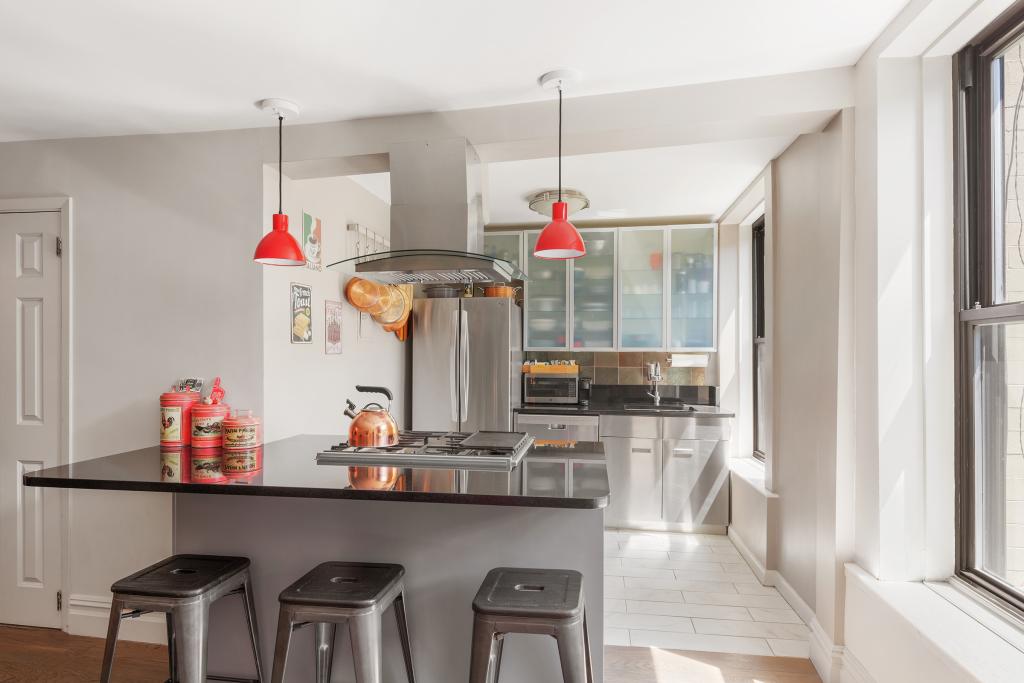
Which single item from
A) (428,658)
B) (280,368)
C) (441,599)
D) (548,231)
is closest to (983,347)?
(548,231)

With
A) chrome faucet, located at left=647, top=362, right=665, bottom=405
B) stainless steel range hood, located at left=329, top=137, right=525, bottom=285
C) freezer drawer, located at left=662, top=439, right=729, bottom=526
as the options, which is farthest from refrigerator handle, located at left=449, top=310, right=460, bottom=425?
stainless steel range hood, located at left=329, top=137, right=525, bottom=285

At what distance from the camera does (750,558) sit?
12.1 ft

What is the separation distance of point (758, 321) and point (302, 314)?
3348 mm

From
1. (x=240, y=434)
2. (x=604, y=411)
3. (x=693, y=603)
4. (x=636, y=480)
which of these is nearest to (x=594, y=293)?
(x=604, y=411)

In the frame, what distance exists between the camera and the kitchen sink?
14.5 ft

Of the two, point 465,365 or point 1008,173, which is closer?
point 1008,173

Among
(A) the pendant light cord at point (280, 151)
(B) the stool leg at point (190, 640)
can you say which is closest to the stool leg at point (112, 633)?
(B) the stool leg at point (190, 640)

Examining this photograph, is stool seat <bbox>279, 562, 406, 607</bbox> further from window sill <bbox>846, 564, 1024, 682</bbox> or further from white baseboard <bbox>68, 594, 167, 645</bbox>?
window sill <bbox>846, 564, 1024, 682</bbox>

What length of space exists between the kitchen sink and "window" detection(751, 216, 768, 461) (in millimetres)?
493

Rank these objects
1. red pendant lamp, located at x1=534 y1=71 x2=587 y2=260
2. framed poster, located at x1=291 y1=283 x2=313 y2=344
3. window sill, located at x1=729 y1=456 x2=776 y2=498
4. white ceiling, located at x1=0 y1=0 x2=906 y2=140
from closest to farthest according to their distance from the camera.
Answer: white ceiling, located at x1=0 y1=0 x2=906 y2=140 → red pendant lamp, located at x1=534 y1=71 x2=587 y2=260 → framed poster, located at x1=291 y1=283 x2=313 y2=344 → window sill, located at x1=729 y1=456 x2=776 y2=498

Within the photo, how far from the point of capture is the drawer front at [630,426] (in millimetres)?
4402

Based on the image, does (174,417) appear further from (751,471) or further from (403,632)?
(751,471)

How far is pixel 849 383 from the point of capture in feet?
7.59

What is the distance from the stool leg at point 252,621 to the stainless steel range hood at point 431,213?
1298 millimetres
